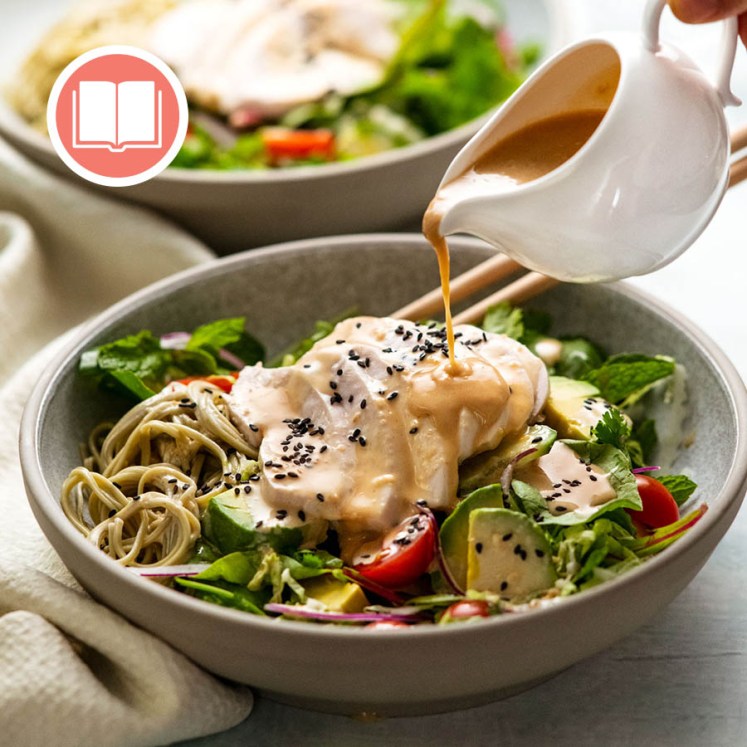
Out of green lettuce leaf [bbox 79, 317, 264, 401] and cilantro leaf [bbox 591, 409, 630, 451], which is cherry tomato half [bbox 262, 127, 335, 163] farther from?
cilantro leaf [bbox 591, 409, 630, 451]

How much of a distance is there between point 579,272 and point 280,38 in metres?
3.46

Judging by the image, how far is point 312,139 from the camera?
5.43m

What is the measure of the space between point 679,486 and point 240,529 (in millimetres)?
1252

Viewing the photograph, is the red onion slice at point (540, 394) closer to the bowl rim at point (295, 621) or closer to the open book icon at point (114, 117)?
the bowl rim at point (295, 621)

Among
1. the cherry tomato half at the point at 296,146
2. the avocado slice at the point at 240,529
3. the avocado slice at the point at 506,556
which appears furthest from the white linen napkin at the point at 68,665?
the cherry tomato half at the point at 296,146

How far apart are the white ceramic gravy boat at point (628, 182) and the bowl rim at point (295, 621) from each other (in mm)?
607

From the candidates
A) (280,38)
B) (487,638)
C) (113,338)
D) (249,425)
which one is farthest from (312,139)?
(487,638)

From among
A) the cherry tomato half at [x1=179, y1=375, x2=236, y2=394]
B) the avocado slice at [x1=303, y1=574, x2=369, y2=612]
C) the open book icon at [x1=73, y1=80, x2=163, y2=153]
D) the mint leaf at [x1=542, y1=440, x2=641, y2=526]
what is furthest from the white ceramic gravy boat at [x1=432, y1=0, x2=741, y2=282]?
the open book icon at [x1=73, y1=80, x2=163, y2=153]

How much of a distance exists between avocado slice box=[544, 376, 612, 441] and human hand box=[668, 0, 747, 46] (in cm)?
113

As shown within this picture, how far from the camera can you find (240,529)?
3.04 metres

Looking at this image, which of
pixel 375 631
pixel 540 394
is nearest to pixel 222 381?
pixel 540 394

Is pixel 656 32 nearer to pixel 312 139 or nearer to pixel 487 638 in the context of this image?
pixel 487 638

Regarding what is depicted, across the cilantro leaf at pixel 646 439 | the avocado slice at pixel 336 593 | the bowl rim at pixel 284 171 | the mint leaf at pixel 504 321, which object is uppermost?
the bowl rim at pixel 284 171

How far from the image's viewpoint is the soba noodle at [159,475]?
324 centimetres
